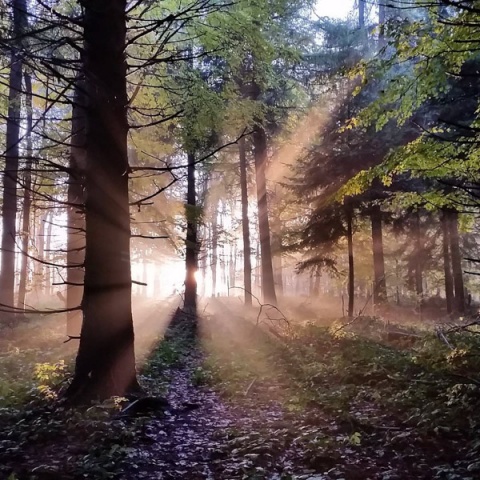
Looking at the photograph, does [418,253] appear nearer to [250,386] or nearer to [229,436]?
[250,386]

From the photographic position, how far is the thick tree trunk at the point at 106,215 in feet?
19.8

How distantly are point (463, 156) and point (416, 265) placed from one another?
49.1ft

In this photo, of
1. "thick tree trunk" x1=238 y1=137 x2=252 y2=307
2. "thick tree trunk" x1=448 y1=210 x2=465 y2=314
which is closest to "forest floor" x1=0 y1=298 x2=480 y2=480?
"thick tree trunk" x1=448 y1=210 x2=465 y2=314

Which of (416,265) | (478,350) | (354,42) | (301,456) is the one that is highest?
(354,42)

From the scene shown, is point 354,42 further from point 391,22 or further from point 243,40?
point 391,22

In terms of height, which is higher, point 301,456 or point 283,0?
point 283,0

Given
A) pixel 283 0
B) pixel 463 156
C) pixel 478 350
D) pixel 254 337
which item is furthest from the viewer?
pixel 254 337

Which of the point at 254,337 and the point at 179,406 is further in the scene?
the point at 254,337

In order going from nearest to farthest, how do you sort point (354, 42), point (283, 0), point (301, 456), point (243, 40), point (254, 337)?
1. point (301, 456)
2. point (243, 40)
3. point (283, 0)
4. point (254, 337)
5. point (354, 42)

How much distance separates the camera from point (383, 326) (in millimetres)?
13109

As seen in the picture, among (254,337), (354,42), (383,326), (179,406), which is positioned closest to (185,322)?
(254,337)

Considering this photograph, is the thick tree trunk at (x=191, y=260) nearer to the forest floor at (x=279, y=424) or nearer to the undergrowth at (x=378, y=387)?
the undergrowth at (x=378, y=387)

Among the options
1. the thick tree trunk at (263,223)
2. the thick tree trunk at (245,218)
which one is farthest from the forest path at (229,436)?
the thick tree trunk at (245,218)

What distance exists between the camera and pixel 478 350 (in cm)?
718
